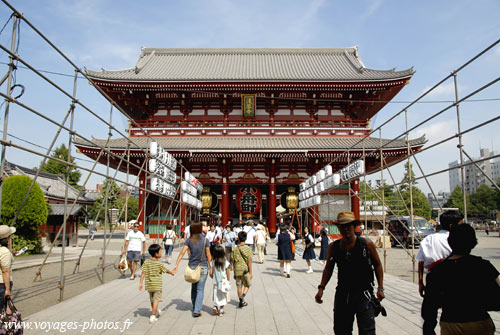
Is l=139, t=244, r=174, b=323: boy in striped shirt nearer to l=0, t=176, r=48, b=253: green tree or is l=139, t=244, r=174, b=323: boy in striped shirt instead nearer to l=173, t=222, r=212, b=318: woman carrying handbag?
l=173, t=222, r=212, b=318: woman carrying handbag

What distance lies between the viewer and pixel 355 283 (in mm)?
3326

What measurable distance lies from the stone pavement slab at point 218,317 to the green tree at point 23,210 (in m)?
8.04

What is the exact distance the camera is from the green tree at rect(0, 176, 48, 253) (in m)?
13.1

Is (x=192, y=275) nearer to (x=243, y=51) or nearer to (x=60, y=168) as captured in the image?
(x=243, y=51)

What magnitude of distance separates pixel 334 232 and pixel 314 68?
11607mm

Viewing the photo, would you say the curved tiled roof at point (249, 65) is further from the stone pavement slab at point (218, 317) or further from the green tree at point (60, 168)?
the green tree at point (60, 168)

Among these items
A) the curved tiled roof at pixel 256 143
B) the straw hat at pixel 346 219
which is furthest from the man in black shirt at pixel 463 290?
the curved tiled roof at pixel 256 143

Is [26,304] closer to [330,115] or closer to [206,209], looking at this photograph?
[206,209]

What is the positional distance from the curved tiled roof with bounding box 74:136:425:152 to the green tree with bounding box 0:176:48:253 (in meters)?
3.01

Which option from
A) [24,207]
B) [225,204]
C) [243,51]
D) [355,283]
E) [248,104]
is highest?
[243,51]

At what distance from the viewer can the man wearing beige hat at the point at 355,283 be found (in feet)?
10.8

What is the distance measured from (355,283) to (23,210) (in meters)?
14.8

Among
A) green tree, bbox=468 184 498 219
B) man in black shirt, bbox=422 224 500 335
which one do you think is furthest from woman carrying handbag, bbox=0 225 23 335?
green tree, bbox=468 184 498 219

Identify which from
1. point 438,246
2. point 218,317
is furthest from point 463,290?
point 218,317
